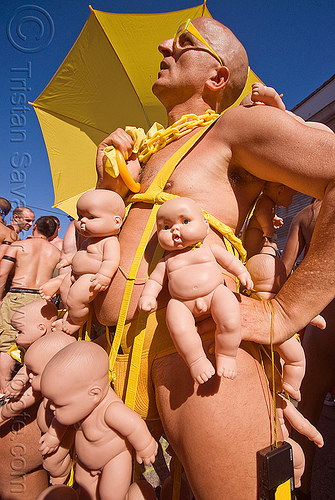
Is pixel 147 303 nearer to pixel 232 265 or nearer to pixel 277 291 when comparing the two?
pixel 232 265

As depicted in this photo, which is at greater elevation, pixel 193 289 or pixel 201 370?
pixel 193 289

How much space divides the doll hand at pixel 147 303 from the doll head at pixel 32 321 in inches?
39.1

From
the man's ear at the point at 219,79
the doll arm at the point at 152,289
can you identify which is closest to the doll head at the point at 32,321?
the doll arm at the point at 152,289

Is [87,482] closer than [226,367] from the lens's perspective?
No

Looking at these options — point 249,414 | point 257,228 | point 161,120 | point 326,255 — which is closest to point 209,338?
point 249,414

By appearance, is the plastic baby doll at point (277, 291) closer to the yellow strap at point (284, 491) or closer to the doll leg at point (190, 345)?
the yellow strap at point (284, 491)

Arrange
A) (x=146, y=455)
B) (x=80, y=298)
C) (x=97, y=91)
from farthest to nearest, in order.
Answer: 1. (x=97, y=91)
2. (x=80, y=298)
3. (x=146, y=455)

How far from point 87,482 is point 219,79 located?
256cm

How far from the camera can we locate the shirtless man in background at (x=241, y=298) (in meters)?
0.97

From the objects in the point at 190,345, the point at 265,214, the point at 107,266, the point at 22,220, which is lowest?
the point at 22,220

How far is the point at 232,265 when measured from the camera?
1.21 m

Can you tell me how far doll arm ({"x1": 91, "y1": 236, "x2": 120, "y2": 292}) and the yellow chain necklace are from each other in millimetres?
769

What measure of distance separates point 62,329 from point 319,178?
4.96ft

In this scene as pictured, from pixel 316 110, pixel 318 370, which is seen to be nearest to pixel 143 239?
pixel 318 370
